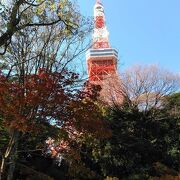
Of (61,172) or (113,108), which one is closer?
(61,172)

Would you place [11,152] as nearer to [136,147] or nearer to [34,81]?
[34,81]

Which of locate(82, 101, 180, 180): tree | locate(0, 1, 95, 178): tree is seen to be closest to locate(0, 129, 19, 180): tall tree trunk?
locate(0, 1, 95, 178): tree

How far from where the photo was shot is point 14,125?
10.8 m

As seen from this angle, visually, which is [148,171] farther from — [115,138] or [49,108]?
[49,108]

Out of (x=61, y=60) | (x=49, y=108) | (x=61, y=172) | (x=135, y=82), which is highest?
(x=135, y=82)

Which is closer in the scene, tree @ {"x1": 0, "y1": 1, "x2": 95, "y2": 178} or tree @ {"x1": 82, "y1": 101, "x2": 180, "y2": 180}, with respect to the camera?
tree @ {"x1": 0, "y1": 1, "x2": 95, "y2": 178}

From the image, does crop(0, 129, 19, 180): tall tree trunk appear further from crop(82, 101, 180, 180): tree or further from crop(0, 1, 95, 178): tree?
crop(82, 101, 180, 180): tree

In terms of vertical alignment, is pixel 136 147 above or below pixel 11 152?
above

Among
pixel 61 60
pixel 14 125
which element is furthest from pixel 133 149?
pixel 14 125

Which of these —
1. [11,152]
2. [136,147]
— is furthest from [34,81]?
[136,147]

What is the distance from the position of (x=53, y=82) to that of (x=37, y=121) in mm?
1291

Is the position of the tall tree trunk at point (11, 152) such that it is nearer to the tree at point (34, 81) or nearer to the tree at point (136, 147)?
the tree at point (34, 81)

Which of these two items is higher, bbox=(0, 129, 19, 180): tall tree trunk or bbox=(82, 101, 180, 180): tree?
bbox=(82, 101, 180, 180): tree

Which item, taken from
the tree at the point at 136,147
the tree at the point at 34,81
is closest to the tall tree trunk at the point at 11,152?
the tree at the point at 34,81
